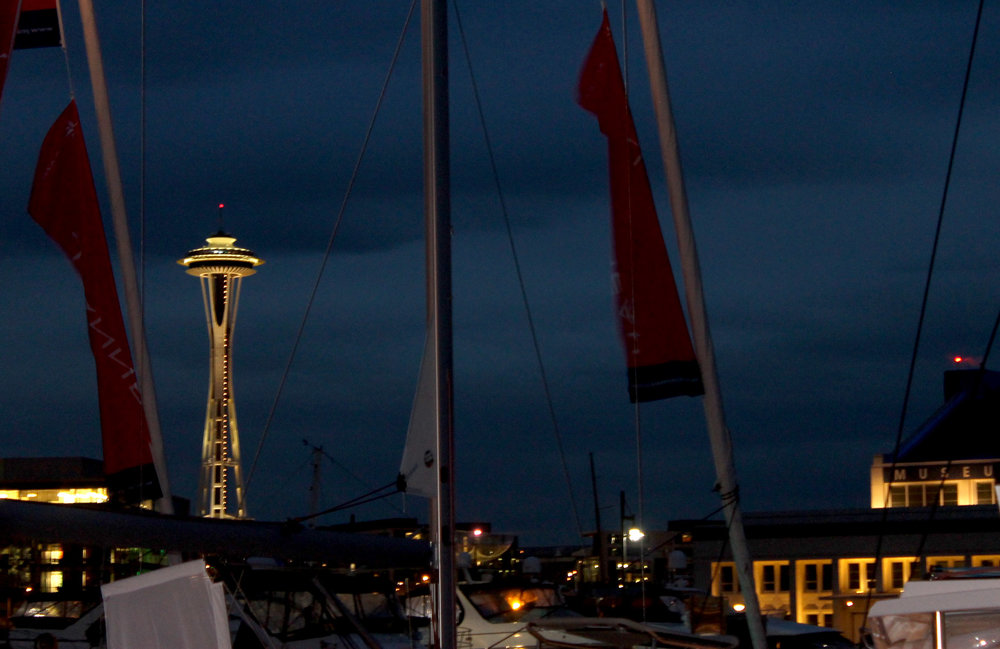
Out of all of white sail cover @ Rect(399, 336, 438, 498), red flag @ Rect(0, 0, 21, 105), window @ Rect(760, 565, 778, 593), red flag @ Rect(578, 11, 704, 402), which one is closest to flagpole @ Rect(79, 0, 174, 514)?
red flag @ Rect(0, 0, 21, 105)

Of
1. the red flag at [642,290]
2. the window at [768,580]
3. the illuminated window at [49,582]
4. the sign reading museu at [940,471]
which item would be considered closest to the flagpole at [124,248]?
the illuminated window at [49,582]

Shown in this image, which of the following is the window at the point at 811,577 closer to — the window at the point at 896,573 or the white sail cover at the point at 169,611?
the window at the point at 896,573

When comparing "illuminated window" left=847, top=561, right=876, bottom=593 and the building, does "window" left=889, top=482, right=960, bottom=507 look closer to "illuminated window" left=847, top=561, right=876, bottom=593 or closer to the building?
the building

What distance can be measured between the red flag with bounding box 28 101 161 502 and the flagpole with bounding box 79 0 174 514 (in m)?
0.60

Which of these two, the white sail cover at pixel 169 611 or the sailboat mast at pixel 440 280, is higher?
the sailboat mast at pixel 440 280

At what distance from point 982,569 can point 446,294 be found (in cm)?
462

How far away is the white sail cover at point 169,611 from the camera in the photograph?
33.4 feet

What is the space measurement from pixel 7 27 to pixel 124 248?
422cm

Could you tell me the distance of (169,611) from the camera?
1044 cm

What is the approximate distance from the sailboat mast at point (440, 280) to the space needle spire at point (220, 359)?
78.2 meters

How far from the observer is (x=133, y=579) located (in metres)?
10.8

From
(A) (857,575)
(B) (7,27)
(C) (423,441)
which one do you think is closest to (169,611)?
(C) (423,441)

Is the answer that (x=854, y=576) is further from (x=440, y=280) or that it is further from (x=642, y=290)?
(x=440, y=280)

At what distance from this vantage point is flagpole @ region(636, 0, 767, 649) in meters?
13.8
